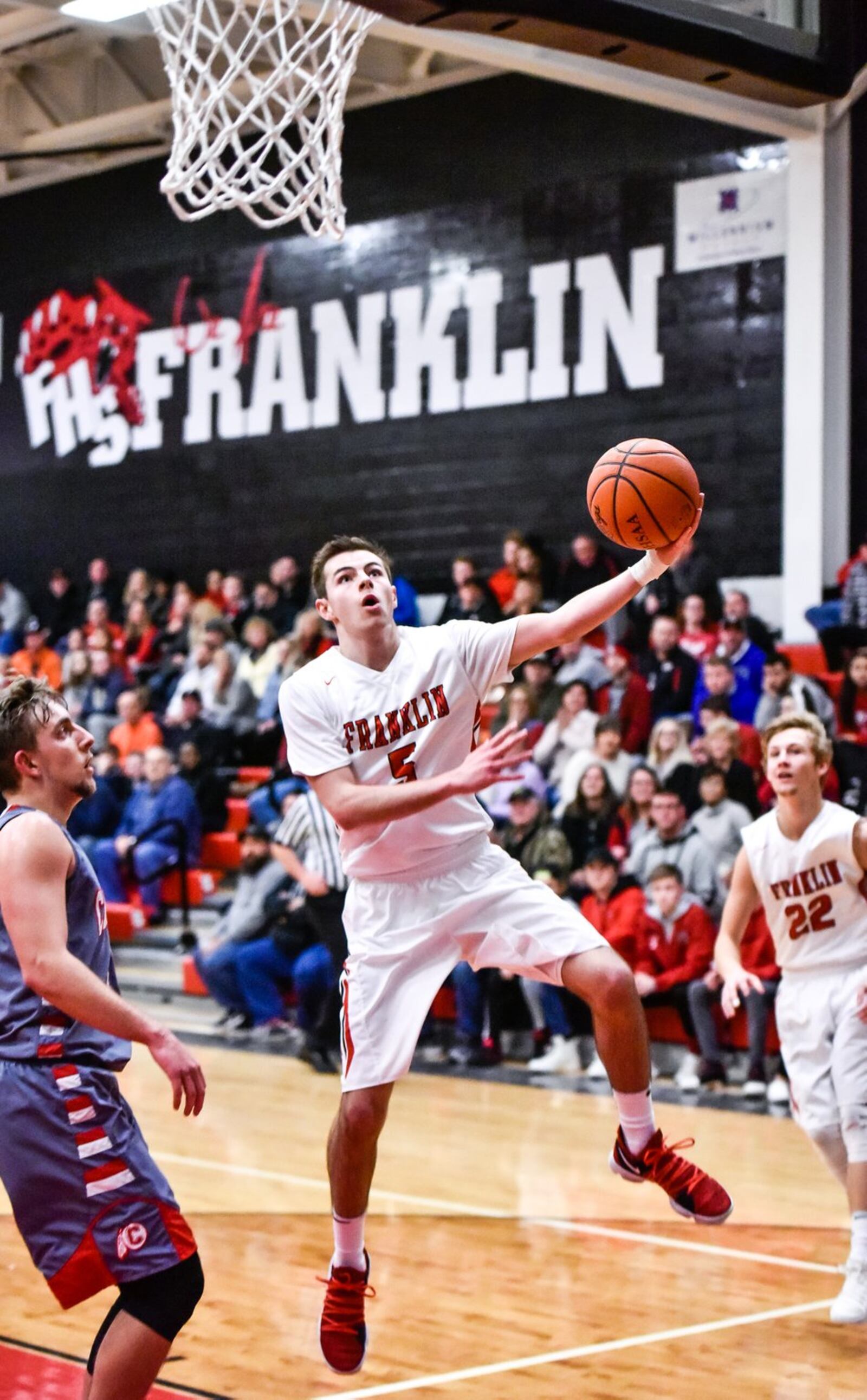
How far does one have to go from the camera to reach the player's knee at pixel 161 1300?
345 centimetres

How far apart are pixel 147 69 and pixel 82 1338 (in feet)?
41.6

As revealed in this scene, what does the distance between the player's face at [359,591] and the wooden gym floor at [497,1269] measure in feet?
6.44

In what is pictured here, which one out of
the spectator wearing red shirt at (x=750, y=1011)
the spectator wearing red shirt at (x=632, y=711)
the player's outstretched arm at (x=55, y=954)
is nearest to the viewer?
the player's outstretched arm at (x=55, y=954)

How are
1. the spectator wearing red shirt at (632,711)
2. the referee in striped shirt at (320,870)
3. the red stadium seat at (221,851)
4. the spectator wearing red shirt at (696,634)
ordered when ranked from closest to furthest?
the referee in striped shirt at (320,870) < the spectator wearing red shirt at (632,711) < the spectator wearing red shirt at (696,634) < the red stadium seat at (221,851)

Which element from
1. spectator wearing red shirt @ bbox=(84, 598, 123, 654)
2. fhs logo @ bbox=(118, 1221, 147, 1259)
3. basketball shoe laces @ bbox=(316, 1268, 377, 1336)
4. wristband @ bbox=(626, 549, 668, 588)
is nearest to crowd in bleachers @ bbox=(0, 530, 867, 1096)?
spectator wearing red shirt @ bbox=(84, 598, 123, 654)

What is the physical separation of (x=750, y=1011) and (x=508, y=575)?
191 inches

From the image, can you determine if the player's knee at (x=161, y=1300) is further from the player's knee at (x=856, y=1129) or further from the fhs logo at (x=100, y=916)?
the player's knee at (x=856, y=1129)

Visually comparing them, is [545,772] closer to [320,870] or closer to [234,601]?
[320,870]

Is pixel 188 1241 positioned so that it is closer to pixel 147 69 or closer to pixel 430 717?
pixel 430 717

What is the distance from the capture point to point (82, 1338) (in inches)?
199

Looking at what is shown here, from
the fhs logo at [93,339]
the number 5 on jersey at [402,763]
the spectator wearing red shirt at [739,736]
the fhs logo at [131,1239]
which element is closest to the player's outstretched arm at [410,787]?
the number 5 on jersey at [402,763]

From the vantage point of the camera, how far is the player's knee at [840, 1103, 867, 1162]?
5242 millimetres

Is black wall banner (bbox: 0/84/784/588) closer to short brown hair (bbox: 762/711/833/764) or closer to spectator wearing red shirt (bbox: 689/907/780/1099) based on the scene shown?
spectator wearing red shirt (bbox: 689/907/780/1099)

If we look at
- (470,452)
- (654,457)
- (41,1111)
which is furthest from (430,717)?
(470,452)
